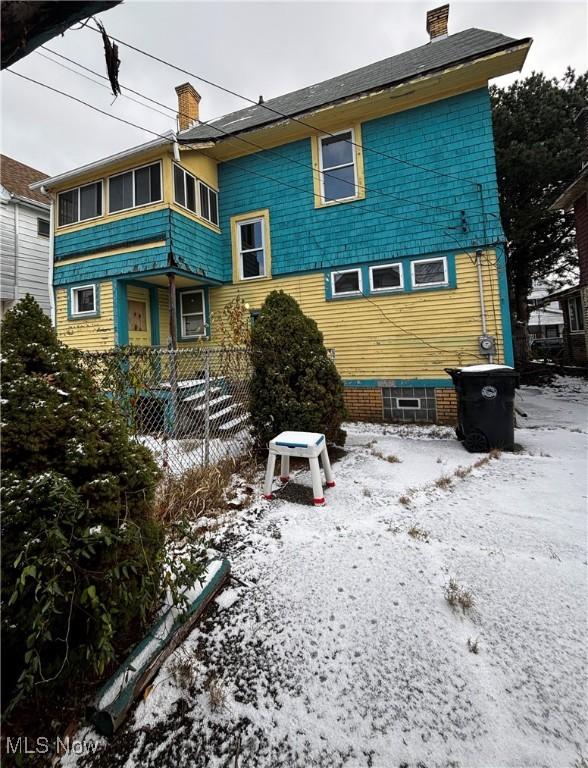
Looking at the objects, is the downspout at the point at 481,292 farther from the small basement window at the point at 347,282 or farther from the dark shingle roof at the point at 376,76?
the dark shingle roof at the point at 376,76

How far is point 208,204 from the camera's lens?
31.5 ft

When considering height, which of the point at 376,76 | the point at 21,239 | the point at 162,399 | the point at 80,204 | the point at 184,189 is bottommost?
the point at 162,399

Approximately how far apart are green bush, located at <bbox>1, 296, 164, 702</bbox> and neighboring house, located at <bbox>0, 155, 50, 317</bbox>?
12.9m

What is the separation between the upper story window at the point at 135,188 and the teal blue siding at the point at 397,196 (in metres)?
2.28

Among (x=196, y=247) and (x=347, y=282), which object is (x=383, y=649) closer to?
(x=347, y=282)

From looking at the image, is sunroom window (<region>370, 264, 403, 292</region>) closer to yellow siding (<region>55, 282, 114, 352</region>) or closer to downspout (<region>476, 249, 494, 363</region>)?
downspout (<region>476, 249, 494, 363</region>)

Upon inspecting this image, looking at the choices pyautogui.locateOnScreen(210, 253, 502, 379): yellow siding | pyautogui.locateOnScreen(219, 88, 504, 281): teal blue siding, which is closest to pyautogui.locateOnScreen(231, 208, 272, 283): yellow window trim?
pyautogui.locateOnScreen(219, 88, 504, 281): teal blue siding

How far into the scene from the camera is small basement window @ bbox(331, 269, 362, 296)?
845 centimetres

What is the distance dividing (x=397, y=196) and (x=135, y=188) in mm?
6619

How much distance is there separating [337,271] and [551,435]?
5693 mm

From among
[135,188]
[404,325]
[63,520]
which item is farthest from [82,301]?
[63,520]

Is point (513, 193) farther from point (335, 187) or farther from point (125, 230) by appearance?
point (125, 230)

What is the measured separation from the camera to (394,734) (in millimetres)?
1341

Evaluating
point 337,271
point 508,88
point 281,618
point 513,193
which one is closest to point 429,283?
point 337,271
